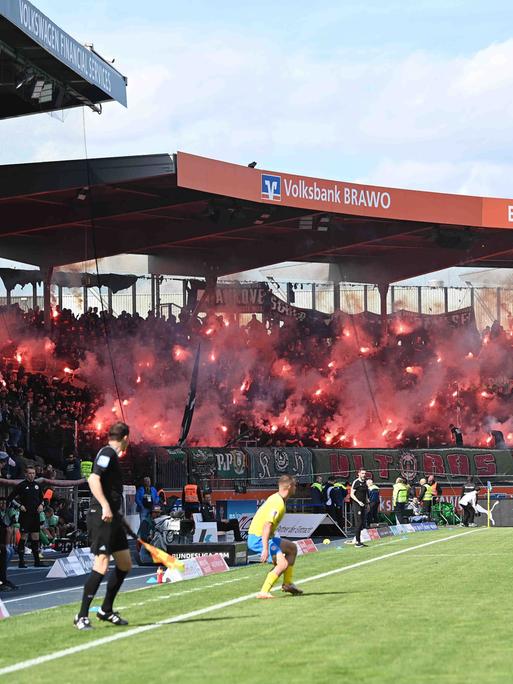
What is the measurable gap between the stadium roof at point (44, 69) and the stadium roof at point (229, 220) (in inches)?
289

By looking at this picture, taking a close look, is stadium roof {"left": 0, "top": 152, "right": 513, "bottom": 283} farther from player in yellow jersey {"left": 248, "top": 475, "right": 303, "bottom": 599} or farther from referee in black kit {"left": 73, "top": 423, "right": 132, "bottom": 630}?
referee in black kit {"left": 73, "top": 423, "right": 132, "bottom": 630}

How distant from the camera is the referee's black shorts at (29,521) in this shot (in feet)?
87.2

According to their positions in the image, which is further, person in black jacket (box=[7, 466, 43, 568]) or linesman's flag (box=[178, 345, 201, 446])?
linesman's flag (box=[178, 345, 201, 446])

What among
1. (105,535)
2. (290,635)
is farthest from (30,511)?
(290,635)

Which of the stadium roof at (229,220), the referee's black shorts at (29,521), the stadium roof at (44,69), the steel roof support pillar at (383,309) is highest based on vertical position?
the stadium roof at (44,69)

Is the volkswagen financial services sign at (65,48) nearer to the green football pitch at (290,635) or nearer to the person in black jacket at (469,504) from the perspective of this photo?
the green football pitch at (290,635)

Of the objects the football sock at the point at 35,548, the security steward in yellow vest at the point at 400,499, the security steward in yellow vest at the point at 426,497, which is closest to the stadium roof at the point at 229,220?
the security steward in yellow vest at the point at 400,499

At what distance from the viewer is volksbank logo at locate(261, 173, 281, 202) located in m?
48.6

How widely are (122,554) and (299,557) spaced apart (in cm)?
1442

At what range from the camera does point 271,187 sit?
4891 cm

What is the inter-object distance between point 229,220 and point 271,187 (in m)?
2.70

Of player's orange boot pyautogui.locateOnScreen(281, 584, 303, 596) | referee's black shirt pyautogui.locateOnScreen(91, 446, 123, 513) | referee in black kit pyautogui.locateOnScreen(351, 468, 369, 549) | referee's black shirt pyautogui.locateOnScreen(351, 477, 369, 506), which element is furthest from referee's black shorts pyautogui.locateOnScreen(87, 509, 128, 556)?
referee's black shirt pyautogui.locateOnScreen(351, 477, 369, 506)

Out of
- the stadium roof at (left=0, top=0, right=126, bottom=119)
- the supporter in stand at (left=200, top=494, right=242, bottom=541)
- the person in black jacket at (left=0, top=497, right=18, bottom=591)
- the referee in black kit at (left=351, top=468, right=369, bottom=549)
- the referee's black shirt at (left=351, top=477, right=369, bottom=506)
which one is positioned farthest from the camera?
the referee's black shirt at (left=351, top=477, right=369, bottom=506)

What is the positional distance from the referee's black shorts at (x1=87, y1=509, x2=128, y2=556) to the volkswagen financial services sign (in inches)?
666
